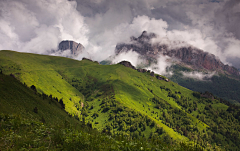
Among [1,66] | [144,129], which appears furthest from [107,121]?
[1,66]

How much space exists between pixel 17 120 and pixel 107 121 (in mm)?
193454

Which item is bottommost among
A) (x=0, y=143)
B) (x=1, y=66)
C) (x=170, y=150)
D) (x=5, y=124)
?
(x=170, y=150)

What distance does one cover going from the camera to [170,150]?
30.8ft

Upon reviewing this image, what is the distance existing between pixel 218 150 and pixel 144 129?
184 metres

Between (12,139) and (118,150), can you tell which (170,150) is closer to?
(118,150)

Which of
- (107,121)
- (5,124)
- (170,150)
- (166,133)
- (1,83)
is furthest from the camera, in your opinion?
(107,121)

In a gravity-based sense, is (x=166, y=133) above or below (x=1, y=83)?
below

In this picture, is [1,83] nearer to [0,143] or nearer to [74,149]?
[0,143]

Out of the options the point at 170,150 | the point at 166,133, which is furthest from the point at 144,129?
the point at 170,150

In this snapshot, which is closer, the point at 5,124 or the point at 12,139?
the point at 12,139

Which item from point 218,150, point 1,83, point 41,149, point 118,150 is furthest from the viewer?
point 1,83

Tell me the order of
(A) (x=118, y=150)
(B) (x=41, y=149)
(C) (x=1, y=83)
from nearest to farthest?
(B) (x=41, y=149), (A) (x=118, y=150), (C) (x=1, y=83)

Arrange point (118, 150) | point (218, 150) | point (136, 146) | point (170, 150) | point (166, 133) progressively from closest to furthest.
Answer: point (118, 150) < point (136, 146) < point (170, 150) < point (218, 150) < point (166, 133)

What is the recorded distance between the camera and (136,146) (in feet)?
28.2
